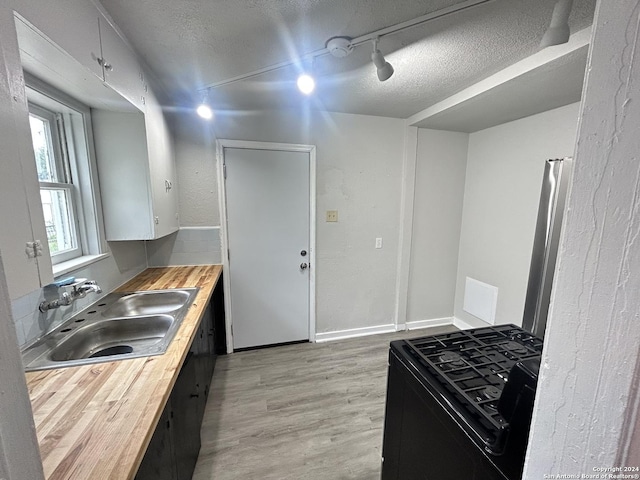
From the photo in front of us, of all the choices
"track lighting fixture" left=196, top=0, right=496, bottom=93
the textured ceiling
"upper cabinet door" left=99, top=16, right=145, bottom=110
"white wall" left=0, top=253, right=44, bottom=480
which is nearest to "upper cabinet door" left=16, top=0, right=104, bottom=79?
"upper cabinet door" left=99, top=16, right=145, bottom=110

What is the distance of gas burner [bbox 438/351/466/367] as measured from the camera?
1032mm

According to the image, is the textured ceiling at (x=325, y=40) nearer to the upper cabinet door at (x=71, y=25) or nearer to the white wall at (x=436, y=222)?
the upper cabinet door at (x=71, y=25)

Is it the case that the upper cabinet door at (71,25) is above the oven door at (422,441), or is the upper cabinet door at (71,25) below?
above

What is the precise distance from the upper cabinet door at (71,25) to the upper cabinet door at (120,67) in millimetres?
57

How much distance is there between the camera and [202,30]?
4.49ft

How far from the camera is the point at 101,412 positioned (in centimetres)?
86

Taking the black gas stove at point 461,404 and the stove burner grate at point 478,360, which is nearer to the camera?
the black gas stove at point 461,404

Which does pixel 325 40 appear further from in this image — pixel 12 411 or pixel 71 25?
pixel 12 411

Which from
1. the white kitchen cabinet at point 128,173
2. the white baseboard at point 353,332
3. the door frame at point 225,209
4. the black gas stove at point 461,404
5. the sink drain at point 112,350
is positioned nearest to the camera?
the black gas stove at point 461,404

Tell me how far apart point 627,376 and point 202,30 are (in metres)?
1.91

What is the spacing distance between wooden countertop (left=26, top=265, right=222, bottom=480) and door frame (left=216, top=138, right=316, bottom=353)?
4.53 feet

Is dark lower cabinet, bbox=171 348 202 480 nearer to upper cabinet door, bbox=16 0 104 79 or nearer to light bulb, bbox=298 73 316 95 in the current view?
upper cabinet door, bbox=16 0 104 79

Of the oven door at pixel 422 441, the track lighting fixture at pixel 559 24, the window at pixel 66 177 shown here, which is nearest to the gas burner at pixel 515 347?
the oven door at pixel 422 441

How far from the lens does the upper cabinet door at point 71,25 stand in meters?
0.85
